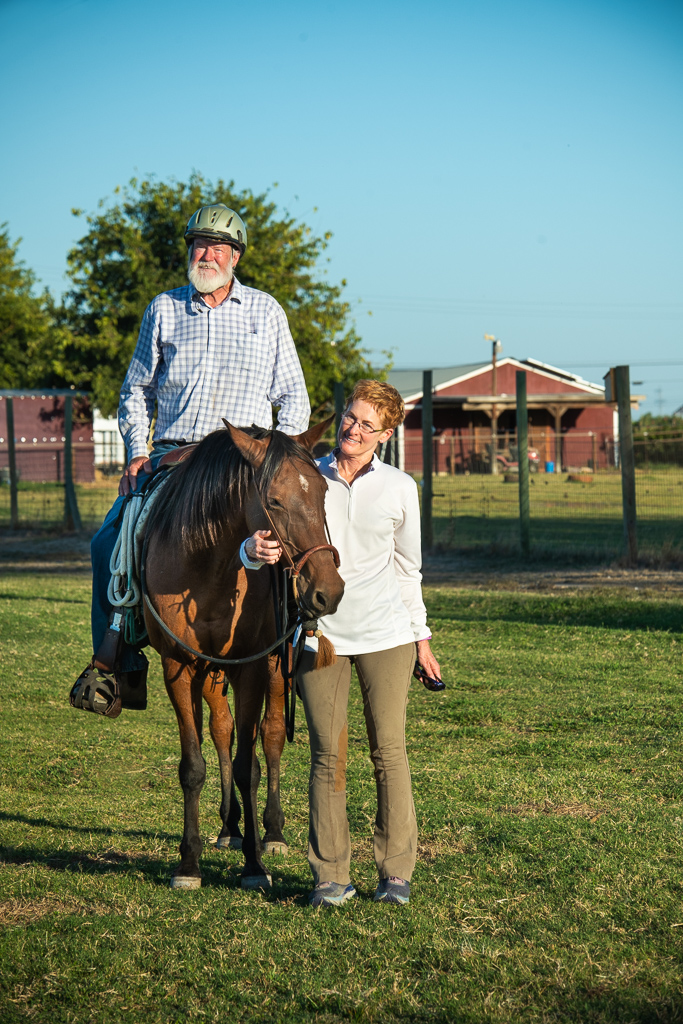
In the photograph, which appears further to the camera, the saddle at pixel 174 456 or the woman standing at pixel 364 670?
the saddle at pixel 174 456

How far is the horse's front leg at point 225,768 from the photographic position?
480 centimetres

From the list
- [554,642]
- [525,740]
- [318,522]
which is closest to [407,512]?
[318,522]

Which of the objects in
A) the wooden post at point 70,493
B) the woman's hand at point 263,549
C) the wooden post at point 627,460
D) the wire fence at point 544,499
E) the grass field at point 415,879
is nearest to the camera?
the grass field at point 415,879

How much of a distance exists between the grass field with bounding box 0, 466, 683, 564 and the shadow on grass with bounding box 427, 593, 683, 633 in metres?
2.79

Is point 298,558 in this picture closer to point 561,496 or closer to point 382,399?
point 382,399

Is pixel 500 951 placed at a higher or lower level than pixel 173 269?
lower

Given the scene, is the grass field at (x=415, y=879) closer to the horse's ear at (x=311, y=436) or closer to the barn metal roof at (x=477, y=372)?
the horse's ear at (x=311, y=436)

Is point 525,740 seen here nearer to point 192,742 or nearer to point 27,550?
point 192,742

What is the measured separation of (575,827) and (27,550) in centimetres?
1567

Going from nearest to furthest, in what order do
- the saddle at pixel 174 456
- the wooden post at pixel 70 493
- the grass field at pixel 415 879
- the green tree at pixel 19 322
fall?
the grass field at pixel 415 879 < the saddle at pixel 174 456 < the wooden post at pixel 70 493 < the green tree at pixel 19 322

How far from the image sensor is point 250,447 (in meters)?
3.80

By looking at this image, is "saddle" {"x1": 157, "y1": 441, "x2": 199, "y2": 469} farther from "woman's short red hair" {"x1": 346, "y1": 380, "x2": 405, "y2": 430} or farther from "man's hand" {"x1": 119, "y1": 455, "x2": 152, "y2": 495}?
"woman's short red hair" {"x1": 346, "y1": 380, "x2": 405, "y2": 430}

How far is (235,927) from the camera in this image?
3711mm

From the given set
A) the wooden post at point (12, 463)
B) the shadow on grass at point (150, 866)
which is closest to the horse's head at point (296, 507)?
the shadow on grass at point (150, 866)
